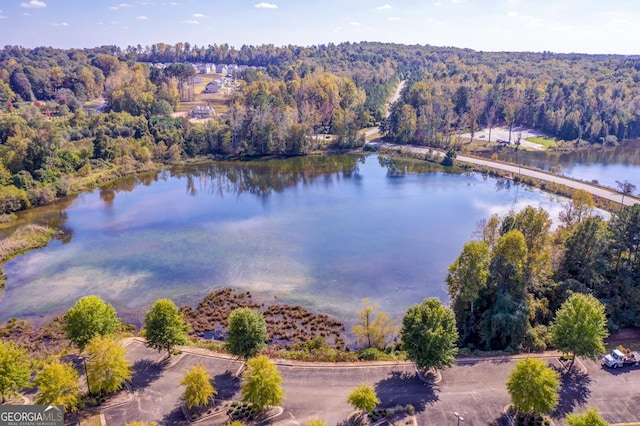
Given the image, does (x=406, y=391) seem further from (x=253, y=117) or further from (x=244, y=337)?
(x=253, y=117)

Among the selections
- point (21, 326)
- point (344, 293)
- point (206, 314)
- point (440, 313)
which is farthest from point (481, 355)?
point (21, 326)

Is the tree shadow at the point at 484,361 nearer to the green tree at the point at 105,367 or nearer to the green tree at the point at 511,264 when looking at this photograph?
the green tree at the point at 511,264

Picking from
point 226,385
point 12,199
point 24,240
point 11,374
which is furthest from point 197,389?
point 12,199

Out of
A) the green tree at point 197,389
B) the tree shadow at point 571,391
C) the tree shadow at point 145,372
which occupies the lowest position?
the tree shadow at point 145,372

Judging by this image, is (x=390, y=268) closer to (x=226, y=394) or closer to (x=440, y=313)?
(x=440, y=313)

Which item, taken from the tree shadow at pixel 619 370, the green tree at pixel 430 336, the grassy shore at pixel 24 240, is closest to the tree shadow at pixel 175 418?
the green tree at pixel 430 336

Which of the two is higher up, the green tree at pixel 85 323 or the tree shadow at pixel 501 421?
the green tree at pixel 85 323
